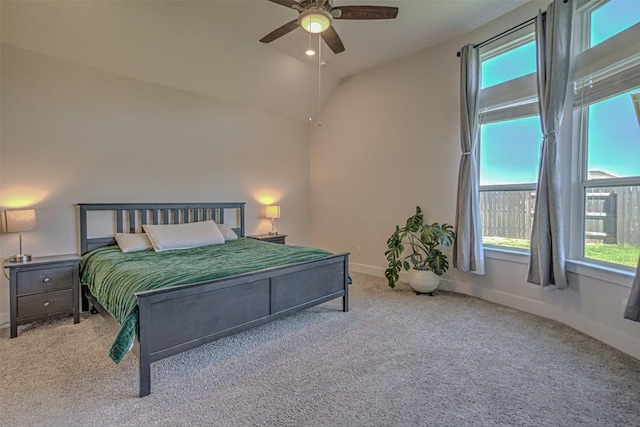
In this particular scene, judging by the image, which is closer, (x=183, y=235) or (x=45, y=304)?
(x=45, y=304)

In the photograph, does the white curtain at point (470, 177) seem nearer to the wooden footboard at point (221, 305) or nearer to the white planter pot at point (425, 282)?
the white planter pot at point (425, 282)

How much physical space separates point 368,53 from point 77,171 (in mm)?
4036

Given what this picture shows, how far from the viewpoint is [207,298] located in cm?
234

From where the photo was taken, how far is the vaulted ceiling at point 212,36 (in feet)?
10.4

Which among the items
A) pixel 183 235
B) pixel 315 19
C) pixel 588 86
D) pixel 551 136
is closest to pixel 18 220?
pixel 183 235

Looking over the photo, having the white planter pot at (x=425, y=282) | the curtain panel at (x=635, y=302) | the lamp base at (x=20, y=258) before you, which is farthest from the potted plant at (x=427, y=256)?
the lamp base at (x=20, y=258)

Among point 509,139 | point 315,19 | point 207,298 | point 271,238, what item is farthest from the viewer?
point 271,238

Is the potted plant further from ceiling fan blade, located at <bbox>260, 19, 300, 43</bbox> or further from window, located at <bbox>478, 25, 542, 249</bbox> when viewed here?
ceiling fan blade, located at <bbox>260, 19, 300, 43</bbox>

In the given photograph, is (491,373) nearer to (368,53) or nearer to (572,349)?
(572,349)

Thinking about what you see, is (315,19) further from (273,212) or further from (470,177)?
(273,212)

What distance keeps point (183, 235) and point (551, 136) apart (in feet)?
13.6

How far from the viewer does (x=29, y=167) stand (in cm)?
328

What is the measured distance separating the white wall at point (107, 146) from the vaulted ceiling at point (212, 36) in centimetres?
23

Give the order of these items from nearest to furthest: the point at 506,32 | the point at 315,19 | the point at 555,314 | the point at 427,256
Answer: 1. the point at 315,19
2. the point at 555,314
3. the point at 506,32
4. the point at 427,256
